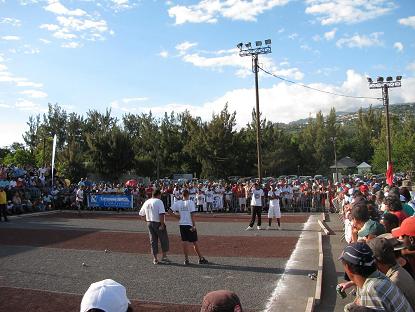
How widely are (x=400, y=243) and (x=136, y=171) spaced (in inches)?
1968

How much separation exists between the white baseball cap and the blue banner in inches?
1019

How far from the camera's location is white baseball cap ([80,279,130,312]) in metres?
2.40

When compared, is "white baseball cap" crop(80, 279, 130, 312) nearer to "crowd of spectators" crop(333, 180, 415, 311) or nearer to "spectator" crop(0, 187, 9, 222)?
"crowd of spectators" crop(333, 180, 415, 311)

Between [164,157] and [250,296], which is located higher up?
[164,157]

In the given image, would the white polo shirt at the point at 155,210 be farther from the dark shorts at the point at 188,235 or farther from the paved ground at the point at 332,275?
the paved ground at the point at 332,275

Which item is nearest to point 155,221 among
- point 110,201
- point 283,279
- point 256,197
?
point 283,279

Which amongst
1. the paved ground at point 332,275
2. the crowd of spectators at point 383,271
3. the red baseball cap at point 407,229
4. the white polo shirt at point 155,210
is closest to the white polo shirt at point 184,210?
the white polo shirt at point 155,210

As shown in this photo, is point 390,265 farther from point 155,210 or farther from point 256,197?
point 256,197

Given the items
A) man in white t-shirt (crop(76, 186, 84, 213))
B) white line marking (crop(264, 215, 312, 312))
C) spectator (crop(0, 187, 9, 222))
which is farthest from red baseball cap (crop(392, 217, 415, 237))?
man in white t-shirt (crop(76, 186, 84, 213))

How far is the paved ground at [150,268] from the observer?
306 inches

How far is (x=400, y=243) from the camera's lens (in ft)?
13.3

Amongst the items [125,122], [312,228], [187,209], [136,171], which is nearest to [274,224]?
[312,228]

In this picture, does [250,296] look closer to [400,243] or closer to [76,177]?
[400,243]

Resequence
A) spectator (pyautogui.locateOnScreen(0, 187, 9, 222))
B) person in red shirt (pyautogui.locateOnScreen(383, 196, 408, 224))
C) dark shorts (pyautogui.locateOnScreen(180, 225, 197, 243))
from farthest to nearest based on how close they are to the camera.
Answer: spectator (pyautogui.locateOnScreen(0, 187, 9, 222))
dark shorts (pyautogui.locateOnScreen(180, 225, 197, 243))
person in red shirt (pyautogui.locateOnScreen(383, 196, 408, 224))
